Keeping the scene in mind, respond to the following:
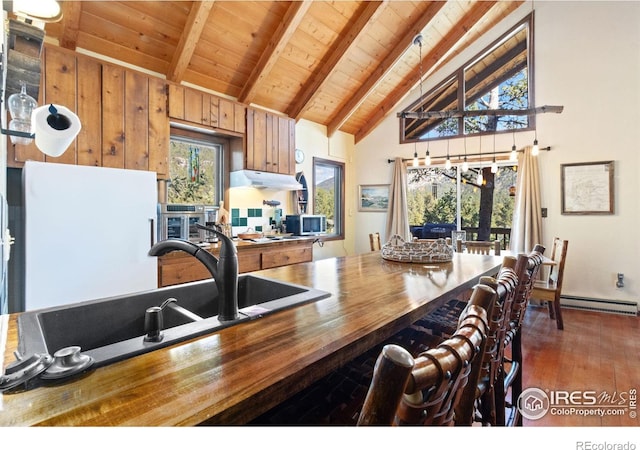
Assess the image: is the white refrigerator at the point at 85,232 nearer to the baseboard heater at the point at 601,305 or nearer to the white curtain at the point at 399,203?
the white curtain at the point at 399,203

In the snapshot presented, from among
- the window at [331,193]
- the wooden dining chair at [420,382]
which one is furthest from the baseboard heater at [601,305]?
the wooden dining chair at [420,382]

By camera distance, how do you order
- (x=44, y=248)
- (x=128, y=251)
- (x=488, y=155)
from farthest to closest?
(x=488, y=155), (x=128, y=251), (x=44, y=248)

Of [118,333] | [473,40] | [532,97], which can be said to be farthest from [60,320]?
[473,40]

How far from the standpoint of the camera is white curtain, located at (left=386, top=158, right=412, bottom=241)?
5.28 meters

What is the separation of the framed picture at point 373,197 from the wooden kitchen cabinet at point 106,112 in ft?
11.9

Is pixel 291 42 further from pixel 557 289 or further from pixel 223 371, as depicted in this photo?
pixel 557 289

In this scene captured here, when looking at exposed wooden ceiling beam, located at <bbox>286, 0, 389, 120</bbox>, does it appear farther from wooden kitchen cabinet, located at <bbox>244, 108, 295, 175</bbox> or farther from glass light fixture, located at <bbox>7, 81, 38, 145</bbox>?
glass light fixture, located at <bbox>7, 81, 38, 145</bbox>

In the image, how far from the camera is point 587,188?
13.2 ft

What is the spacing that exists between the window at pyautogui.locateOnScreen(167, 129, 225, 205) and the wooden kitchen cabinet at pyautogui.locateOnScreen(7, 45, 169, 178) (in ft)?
1.85

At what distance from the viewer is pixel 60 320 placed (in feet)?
3.31

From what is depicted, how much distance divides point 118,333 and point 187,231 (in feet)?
6.03

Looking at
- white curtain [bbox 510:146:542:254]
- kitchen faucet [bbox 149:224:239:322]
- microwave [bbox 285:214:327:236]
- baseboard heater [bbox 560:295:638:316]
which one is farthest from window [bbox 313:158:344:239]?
Answer: kitchen faucet [bbox 149:224:239:322]

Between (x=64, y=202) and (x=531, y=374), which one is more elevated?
(x=64, y=202)
